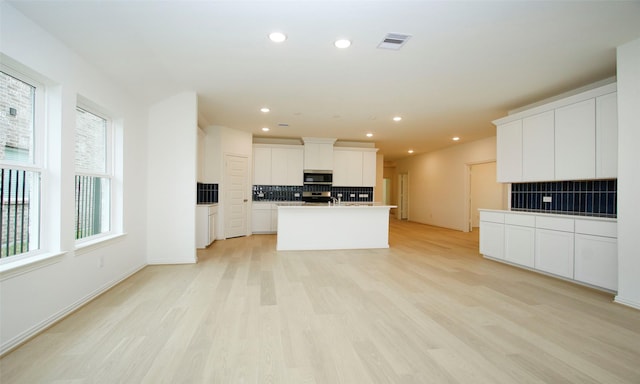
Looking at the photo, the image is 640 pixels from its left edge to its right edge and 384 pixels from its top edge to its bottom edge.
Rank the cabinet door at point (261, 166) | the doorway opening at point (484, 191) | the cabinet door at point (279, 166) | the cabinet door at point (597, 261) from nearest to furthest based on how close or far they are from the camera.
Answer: the cabinet door at point (597, 261) < the cabinet door at point (261, 166) < the cabinet door at point (279, 166) < the doorway opening at point (484, 191)

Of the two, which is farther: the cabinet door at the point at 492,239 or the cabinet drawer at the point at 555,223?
the cabinet door at the point at 492,239

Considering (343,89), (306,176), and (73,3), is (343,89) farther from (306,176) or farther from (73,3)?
(306,176)

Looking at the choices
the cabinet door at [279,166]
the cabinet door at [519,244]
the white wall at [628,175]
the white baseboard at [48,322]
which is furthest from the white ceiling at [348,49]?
the cabinet door at [279,166]

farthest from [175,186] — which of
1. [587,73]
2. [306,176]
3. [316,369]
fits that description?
[587,73]

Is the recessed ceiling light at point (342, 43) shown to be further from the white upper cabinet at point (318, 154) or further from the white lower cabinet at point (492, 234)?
the white upper cabinet at point (318, 154)

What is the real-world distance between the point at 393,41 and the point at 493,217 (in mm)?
3624

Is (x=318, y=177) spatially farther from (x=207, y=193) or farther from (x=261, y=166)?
(x=207, y=193)

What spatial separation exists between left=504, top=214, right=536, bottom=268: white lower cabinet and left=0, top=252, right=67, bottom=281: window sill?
5.76 meters

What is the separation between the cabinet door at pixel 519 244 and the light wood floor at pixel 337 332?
0.33m

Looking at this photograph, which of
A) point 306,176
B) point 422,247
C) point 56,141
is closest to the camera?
point 56,141

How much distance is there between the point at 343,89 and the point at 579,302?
3901 mm

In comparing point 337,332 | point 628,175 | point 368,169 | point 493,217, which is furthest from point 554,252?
point 368,169

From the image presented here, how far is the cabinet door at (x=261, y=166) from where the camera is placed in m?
8.01

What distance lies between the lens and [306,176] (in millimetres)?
8289
